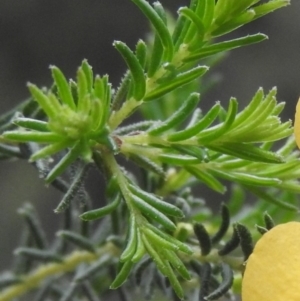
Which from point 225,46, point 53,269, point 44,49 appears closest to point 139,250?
point 225,46

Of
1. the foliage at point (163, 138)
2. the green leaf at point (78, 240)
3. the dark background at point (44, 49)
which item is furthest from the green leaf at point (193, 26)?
the dark background at point (44, 49)

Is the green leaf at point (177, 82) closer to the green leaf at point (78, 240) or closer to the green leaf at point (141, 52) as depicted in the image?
the green leaf at point (141, 52)

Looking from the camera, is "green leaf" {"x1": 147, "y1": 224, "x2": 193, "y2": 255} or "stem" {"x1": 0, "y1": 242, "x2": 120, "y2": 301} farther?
"stem" {"x1": 0, "y1": 242, "x2": 120, "y2": 301}

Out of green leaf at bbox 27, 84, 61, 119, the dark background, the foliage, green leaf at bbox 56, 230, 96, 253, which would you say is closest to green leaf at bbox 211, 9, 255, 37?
the foliage

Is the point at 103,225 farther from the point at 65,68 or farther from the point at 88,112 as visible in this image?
the point at 65,68

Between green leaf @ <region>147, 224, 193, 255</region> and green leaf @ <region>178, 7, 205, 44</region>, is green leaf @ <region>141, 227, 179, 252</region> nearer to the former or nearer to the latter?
green leaf @ <region>147, 224, 193, 255</region>

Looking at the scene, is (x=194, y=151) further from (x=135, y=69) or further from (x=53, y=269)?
(x=53, y=269)
